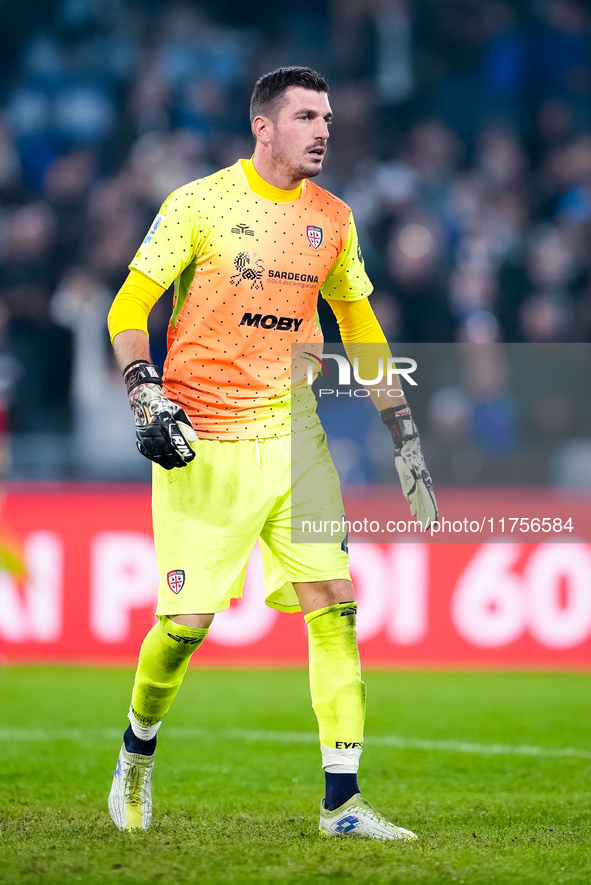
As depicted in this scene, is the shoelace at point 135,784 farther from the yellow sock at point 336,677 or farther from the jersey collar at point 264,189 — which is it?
the jersey collar at point 264,189

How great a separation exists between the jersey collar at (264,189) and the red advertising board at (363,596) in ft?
16.4

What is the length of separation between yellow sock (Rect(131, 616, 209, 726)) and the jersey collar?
5.18 feet

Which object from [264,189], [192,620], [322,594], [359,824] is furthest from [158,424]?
[359,824]

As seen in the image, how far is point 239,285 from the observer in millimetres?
4484

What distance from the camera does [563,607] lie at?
9.27 metres

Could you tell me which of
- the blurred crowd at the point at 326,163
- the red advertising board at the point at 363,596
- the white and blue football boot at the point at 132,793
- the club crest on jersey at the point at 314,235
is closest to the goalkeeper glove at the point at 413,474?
the club crest on jersey at the point at 314,235

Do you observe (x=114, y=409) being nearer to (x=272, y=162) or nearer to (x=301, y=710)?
(x=301, y=710)

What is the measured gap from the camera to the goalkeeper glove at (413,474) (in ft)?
15.9

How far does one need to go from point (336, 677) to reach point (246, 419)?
3.24 feet

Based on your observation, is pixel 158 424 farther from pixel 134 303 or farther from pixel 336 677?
pixel 336 677

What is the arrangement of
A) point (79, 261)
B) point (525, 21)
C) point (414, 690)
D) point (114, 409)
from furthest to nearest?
point (525, 21) < point (79, 261) < point (114, 409) < point (414, 690)

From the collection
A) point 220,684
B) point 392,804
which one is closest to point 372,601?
point 220,684

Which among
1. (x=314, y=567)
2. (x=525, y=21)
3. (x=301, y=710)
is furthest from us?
(x=525, y=21)

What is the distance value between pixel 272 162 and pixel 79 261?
21.1 ft
